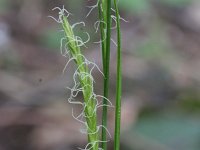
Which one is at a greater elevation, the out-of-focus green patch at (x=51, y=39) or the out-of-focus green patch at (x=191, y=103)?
the out-of-focus green patch at (x=51, y=39)

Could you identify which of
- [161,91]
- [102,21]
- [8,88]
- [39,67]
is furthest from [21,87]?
[102,21]

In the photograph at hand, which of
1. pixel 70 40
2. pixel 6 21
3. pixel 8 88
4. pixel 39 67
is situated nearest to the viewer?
pixel 70 40

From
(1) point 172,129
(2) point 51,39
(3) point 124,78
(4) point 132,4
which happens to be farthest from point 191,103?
(2) point 51,39

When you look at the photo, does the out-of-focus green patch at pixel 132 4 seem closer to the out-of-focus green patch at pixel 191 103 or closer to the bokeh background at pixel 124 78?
the bokeh background at pixel 124 78

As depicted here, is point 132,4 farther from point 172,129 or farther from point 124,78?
point 172,129

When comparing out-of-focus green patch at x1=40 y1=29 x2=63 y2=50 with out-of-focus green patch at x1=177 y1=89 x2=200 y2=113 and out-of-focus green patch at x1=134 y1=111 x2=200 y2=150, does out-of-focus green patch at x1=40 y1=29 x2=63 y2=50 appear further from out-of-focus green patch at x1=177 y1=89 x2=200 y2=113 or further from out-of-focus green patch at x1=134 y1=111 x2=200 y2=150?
out-of-focus green patch at x1=134 y1=111 x2=200 y2=150

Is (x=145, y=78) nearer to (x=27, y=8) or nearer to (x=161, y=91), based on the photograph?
(x=161, y=91)

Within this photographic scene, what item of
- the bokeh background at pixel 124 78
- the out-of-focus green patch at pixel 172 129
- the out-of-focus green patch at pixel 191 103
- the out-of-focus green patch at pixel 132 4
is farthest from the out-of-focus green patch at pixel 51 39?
the out-of-focus green patch at pixel 172 129
